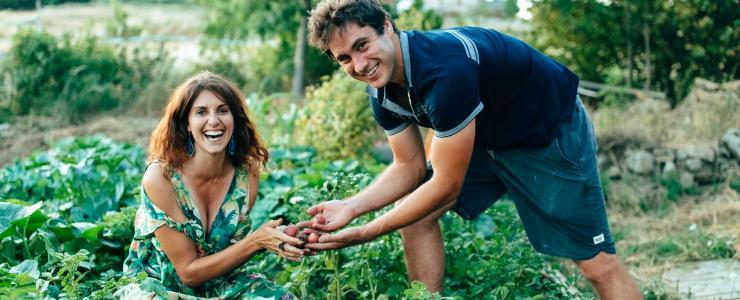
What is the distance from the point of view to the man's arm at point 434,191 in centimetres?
282

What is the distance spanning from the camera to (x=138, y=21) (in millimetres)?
14945

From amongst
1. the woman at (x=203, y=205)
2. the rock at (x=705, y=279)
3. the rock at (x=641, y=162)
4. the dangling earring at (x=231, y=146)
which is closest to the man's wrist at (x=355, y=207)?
the woman at (x=203, y=205)

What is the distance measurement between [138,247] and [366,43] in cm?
125

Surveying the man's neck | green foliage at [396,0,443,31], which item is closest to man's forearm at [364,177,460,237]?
the man's neck

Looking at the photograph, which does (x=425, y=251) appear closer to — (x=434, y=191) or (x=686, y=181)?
(x=434, y=191)

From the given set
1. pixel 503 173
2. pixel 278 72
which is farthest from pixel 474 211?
pixel 278 72

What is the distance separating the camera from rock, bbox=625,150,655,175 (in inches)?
255

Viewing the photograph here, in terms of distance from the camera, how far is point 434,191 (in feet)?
9.69

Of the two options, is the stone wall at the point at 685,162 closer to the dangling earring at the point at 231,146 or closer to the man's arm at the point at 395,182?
the man's arm at the point at 395,182

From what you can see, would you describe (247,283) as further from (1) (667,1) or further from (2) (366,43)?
(1) (667,1)

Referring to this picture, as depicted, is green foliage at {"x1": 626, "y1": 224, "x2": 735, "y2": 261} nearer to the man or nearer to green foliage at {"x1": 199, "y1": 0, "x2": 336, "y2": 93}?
the man

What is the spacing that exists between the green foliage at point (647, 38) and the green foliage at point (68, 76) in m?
4.64

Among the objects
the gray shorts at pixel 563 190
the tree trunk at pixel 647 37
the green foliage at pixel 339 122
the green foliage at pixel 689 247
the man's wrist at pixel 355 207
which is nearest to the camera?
the gray shorts at pixel 563 190

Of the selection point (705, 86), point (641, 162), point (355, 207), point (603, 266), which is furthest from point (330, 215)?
point (705, 86)
